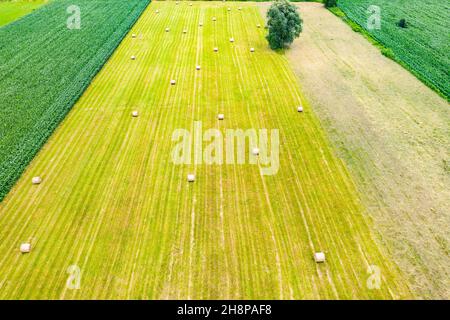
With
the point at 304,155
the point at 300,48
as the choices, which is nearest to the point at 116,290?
the point at 304,155

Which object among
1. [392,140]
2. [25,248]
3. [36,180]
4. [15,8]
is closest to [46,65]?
[36,180]

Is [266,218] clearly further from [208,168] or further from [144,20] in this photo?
[144,20]

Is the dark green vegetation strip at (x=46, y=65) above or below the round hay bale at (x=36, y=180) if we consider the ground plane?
above

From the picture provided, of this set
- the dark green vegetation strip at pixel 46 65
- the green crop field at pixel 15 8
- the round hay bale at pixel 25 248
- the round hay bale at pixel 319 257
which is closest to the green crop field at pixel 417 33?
the round hay bale at pixel 319 257

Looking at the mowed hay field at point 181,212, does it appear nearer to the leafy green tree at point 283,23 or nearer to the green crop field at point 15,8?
the leafy green tree at point 283,23

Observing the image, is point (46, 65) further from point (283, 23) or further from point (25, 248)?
point (283, 23)

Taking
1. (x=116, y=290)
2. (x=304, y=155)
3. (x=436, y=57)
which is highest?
(x=436, y=57)
